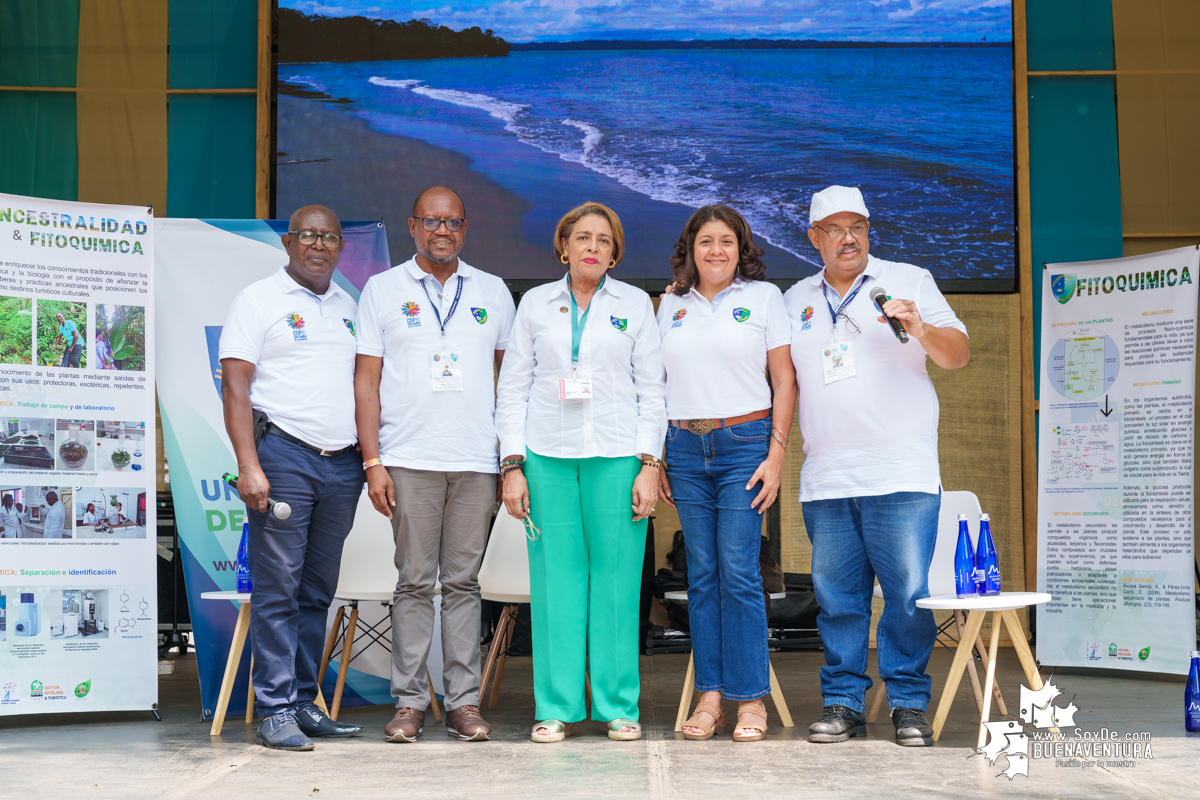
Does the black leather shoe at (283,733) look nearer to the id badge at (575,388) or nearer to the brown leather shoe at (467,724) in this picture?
the brown leather shoe at (467,724)

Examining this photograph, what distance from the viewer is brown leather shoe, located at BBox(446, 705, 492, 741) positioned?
320cm

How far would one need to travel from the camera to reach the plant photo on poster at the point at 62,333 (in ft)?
11.9

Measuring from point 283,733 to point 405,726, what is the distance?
36 cm

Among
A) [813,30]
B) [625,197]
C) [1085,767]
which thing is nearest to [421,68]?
[625,197]

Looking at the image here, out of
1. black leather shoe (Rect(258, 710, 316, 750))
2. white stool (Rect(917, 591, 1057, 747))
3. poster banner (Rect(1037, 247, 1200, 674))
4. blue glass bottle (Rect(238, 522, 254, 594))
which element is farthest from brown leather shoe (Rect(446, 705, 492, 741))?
poster banner (Rect(1037, 247, 1200, 674))

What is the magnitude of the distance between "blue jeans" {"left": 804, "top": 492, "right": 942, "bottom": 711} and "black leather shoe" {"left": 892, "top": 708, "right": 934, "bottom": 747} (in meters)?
0.03

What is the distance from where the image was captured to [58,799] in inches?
100.0

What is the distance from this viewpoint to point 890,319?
3.01 metres

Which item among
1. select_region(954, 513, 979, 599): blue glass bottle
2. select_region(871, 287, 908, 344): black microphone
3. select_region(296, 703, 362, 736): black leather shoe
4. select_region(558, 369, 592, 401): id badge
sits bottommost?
select_region(296, 703, 362, 736): black leather shoe

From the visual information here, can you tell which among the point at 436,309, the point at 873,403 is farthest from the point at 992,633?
the point at 436,309

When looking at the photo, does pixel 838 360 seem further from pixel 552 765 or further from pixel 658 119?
pixel 658 119

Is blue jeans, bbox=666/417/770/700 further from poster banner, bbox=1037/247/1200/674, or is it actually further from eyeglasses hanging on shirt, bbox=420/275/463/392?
poster banner, bbox=1037/247/1200/674

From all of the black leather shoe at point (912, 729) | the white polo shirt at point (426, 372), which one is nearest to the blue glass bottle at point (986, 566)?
the black leather shoe at point (912, 729)

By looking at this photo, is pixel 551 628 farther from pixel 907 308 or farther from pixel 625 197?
pixel 625 197
